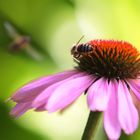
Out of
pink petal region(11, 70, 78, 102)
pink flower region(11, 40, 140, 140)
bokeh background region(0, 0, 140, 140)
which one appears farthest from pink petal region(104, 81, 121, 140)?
bokeh background region(0, 0, 140, 140)

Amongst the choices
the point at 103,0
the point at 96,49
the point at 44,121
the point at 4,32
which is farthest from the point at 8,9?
the point at 96,49

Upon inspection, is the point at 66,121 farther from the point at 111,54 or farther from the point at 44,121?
the point at 111,54

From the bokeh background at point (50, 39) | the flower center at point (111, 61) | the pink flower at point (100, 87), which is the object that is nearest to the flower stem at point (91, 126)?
the pink flower at point (100, 87)

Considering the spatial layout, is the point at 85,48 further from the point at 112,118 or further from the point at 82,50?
the point at 112,118

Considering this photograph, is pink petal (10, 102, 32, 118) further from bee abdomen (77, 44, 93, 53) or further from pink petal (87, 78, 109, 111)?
bee abdomen (77, 44, 93, 53)

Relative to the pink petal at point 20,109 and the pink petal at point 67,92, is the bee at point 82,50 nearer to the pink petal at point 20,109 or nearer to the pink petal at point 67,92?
the pink petal at point 67,92

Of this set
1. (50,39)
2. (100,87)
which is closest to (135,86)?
(100,87)
